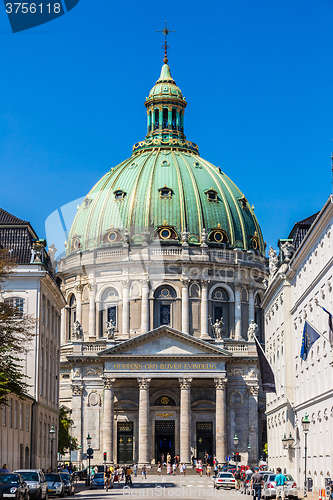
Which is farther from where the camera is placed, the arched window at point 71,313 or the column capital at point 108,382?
the arched window at point 71,313

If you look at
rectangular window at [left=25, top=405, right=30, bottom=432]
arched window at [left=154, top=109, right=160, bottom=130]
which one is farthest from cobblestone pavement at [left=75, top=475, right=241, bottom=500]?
arched window at [left=154, top=109, right=160, bottom=130]

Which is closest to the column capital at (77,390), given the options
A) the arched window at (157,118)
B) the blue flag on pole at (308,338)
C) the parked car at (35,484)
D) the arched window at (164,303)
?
the arched window at (164,303)

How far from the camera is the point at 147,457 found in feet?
322

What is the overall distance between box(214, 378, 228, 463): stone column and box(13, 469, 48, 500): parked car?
5521 cm

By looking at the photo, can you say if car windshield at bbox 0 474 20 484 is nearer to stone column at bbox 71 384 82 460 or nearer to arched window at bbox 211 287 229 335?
stone column at bbox 71 384 82 460

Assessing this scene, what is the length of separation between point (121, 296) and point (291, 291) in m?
53.4

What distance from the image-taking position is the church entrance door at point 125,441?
340 feet

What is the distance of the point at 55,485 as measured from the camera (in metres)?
48.2

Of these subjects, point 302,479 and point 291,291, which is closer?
point 302,479

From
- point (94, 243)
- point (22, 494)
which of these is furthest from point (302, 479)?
point (94, 243)

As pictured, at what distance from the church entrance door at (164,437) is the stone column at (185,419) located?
5.57m

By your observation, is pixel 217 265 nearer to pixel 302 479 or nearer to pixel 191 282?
pixel 191 282

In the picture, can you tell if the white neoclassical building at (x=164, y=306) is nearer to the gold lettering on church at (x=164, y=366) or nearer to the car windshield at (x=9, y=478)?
the gold lettering on church at (x=164, y=366)

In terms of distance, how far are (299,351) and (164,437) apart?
4714 centimetres
